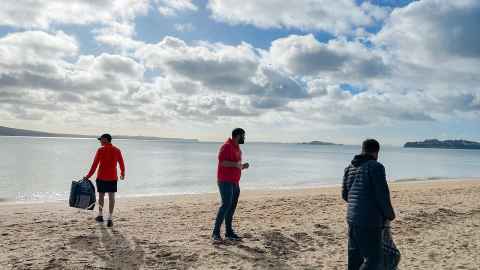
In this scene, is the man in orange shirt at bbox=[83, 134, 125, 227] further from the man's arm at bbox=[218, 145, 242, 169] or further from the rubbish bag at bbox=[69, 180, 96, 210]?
the man's arm at bbox=[218, 145, 242, 169]

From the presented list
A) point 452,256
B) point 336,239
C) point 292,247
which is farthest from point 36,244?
point 452,256

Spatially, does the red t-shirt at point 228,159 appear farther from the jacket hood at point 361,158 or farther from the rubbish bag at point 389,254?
the rubbish bag at point 389,254

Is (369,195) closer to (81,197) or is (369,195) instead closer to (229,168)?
(229,168)

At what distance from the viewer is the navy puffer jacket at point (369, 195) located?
3738 millimetres

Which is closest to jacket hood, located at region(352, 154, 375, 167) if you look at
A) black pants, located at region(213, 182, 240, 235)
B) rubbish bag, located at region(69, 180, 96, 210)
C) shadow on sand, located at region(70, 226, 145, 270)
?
black pants, located at region(213, 182, 240, 235)

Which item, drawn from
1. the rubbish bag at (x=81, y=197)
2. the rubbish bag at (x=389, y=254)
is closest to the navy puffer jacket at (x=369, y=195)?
the rubbish bag at (x=389, y=254)

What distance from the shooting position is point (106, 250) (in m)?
5.91

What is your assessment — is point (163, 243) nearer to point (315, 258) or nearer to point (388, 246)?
point (315, 258)

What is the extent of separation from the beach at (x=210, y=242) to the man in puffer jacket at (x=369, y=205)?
186cm

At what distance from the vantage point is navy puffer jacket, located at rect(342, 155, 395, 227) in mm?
3738

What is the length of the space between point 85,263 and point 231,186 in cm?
243

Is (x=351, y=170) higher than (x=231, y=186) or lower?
higher

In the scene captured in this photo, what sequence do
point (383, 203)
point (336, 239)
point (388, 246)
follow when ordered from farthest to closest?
1. point (336, 239)
2. point (388, 246)
3. point (383, 203)

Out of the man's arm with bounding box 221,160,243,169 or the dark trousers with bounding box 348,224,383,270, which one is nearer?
the dark trousers with bounding box 348,224,383,270
